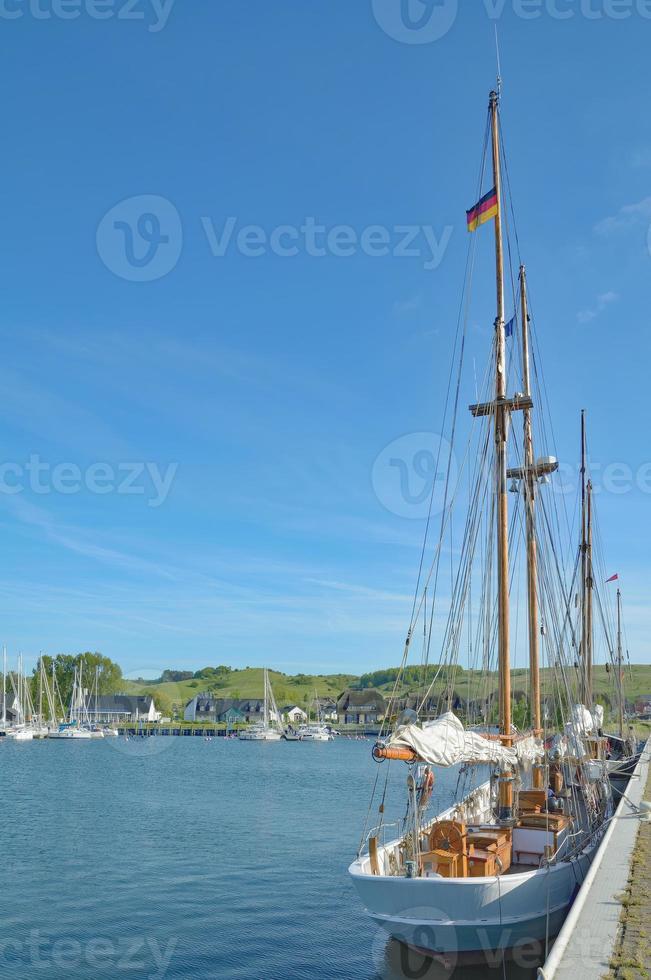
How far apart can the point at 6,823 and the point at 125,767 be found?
144ft

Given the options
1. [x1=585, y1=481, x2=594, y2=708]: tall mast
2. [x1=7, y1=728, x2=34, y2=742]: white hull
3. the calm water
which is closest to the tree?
[x1=7, y1=728, x2=34, y2=742]: white hull

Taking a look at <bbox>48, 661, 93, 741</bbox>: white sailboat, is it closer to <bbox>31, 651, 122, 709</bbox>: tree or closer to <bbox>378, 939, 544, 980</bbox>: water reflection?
<bbox>31, 651, 122, 709</bbox>: tree

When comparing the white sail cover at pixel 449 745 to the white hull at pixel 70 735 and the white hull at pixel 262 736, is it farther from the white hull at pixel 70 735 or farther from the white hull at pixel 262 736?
the white hull at pixel 70 735

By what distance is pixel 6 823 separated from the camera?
146ft

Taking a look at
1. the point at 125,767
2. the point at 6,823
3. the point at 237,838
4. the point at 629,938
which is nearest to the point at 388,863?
the point at 629,938

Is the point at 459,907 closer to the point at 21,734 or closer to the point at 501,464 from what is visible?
the point at 501,464

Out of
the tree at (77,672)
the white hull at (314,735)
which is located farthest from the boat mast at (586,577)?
the tree at (77,672)

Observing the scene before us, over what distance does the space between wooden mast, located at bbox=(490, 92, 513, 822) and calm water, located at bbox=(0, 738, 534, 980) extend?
20.6ft

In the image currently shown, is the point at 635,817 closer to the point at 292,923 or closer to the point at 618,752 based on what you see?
the point at 292,923

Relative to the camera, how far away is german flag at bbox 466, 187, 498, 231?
1065 inches

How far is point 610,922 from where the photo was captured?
46.5 ft

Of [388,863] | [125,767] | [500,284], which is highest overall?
[500,284]

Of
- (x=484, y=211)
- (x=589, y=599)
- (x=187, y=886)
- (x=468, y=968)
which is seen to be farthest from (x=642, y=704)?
(x=468, y=968)

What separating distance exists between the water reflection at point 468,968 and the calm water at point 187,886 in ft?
0.25
